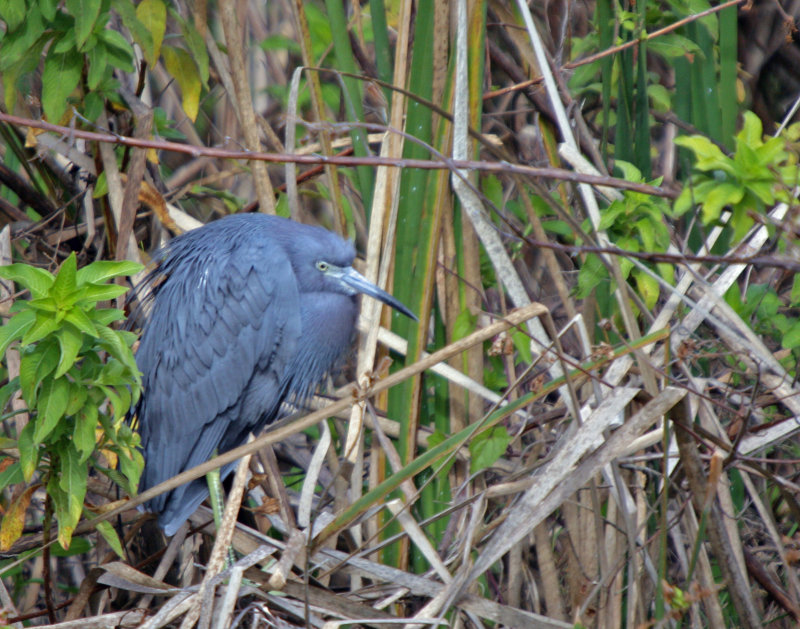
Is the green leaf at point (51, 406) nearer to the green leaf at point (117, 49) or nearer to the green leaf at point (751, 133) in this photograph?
the green leaf at point (117, 49)

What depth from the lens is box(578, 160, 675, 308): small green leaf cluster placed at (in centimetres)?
170

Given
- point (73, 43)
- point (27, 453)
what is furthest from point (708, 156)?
point (73, 43)

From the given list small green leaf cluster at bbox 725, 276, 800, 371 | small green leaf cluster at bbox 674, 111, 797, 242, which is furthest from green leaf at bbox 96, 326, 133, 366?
small green leaf cluster at bbox 725, 276, 800, 371

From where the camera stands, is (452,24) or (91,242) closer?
(452,24)

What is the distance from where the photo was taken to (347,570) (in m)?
2.06

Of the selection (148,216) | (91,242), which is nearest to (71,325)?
(91,242)

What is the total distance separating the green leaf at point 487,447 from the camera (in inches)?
78.7

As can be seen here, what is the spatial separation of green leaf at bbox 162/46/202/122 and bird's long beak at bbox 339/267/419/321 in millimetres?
631

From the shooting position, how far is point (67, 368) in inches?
59.4

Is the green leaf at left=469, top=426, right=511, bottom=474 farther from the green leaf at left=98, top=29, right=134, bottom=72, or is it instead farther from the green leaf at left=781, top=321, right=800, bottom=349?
the green leaf at left=98, top=29, right=134, bottom=72

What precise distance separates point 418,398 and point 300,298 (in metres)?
0.57

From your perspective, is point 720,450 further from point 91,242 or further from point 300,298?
point 91,242

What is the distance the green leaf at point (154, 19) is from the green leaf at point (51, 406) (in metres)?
0.99

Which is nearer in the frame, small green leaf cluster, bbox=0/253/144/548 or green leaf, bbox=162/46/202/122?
small green leaf cluster, bbox=0/253/144/548
